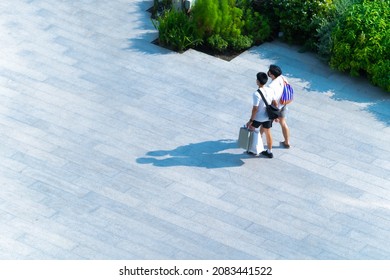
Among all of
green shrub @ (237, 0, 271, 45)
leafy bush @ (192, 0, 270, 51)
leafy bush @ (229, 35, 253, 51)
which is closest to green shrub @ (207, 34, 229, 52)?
leafy bush @ (192, 0, 270, 51)

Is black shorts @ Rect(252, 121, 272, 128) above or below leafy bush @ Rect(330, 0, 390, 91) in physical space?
below

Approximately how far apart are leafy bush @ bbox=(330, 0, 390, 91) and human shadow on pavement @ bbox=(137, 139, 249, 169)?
3.14 m

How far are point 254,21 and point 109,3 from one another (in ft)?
10.0

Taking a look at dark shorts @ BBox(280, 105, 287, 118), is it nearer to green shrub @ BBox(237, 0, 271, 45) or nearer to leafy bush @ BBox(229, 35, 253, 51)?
leafy bush @ BBox(229, 35, 253, 51)

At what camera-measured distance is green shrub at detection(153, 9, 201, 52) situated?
20.2 m

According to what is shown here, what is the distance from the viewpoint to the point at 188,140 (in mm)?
17875

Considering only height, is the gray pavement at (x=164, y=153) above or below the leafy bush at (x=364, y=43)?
Answer: below

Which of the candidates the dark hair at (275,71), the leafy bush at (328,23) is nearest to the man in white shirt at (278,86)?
the dark hair at (275,71)

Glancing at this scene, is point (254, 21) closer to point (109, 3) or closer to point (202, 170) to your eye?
point (109, 3)

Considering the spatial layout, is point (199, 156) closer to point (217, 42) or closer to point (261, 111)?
point (261, 111)

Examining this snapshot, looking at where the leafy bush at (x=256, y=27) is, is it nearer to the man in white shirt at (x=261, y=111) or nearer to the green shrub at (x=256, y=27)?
the green shrub at (x=256, y=27)

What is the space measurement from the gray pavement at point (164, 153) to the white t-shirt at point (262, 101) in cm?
79

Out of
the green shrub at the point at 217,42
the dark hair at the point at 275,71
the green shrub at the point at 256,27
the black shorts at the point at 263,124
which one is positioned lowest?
the black shorts at the point at 263,124

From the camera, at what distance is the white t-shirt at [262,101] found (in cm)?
1689
